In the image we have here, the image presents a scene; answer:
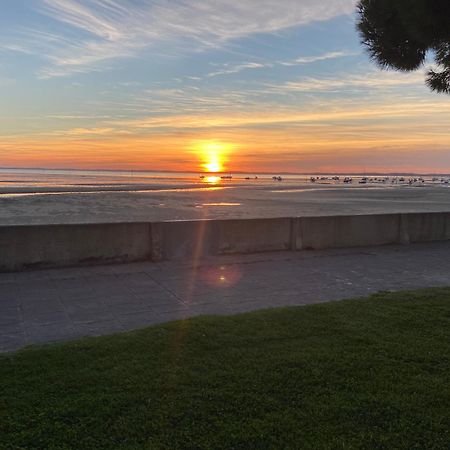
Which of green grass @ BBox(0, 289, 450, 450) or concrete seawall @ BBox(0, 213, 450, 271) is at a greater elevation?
concrete seawall @ BBox(0, 213, 450, 271)

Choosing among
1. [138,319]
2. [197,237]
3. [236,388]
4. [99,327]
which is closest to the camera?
[236,388]

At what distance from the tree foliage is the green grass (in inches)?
134

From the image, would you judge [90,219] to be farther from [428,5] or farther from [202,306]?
[428,5]

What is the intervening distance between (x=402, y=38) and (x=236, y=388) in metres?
5.12

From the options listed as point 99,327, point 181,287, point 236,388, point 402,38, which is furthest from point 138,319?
point 402,38

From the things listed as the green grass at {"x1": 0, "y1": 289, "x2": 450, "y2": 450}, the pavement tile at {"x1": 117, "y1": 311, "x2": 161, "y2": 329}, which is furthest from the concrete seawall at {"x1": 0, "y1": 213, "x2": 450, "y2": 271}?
the green grass at {"x1": 0, "y1": 289, "x2": 450, "y2": 450}

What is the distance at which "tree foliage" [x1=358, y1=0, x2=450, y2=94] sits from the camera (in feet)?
18.2

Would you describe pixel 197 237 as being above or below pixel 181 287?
above

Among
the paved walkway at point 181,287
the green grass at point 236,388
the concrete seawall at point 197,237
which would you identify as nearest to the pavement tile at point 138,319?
the paved walkway at point 181,287

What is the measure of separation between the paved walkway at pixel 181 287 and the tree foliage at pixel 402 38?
3.30 m

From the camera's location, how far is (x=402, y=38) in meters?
6.32

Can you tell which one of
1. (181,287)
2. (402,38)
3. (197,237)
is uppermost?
(402,38)

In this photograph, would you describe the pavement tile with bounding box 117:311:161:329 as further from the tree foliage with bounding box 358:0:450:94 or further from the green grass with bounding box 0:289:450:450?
the tree foliage with bounding box 358:0:450:94

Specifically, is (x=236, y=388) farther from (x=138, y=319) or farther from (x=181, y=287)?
(x=181, y=287)
